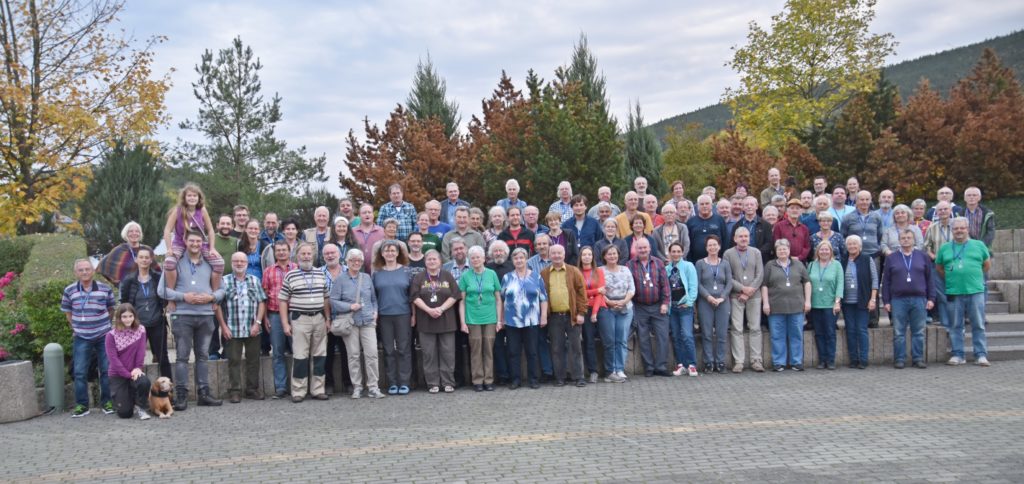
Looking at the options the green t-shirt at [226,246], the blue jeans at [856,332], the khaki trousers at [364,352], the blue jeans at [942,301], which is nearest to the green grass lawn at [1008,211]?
the blue jeans at [942,301]

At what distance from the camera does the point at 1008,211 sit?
20.6 metres

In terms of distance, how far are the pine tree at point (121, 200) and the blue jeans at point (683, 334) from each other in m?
13.4

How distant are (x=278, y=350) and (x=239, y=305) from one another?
2.36ft

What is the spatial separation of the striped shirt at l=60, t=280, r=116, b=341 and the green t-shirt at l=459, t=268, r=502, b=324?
13.6ft

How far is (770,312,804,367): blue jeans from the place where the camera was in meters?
10.6

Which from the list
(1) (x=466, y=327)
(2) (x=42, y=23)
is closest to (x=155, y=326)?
(1) (x=466, y=327)

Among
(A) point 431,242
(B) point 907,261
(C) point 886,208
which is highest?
(C) point 886,208

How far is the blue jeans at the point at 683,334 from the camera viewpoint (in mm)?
10438

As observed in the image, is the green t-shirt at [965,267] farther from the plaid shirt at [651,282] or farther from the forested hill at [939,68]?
the forested hill at [939,68]

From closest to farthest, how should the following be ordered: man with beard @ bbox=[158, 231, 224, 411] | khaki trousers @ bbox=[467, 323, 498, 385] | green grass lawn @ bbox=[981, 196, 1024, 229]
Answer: man with beard @ bbox=[158, 231, 224, 411], khaki trousers @ bbox=[467, 323, 498, 385], green grass lawn @ bbox=[981, 196, 1024, 229]

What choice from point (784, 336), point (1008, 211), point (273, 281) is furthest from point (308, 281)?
point (1008, 211)

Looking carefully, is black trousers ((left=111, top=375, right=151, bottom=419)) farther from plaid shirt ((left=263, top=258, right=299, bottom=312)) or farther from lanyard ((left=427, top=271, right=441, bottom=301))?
lanyard ((left=427, top=271, right=441, bottom=301))

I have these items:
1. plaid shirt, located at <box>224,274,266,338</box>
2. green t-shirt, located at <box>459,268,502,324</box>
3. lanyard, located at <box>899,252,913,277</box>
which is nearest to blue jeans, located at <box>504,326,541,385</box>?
green t-shirt, located at <box>459,268,502,324</box>

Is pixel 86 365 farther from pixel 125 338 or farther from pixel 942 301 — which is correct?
pixel 942 301
